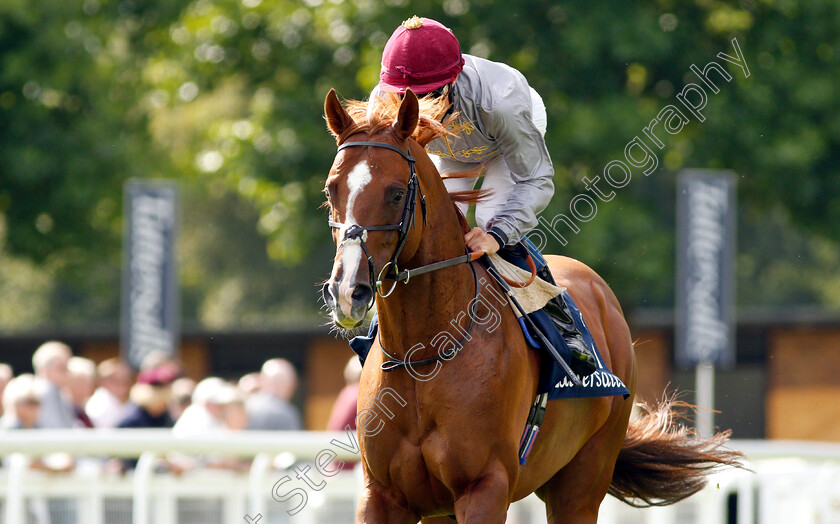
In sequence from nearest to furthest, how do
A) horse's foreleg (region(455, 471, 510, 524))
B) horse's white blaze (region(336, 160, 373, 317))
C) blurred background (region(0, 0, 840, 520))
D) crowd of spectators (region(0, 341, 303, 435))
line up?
horse's white blaze (region(336, 160, 373, 317)) < horse's foreleg (region(455, 471, 510, 524)) < crowd of spectators (region(0, 341, 303, 435)) < blurred background (region(0, 0, 840, 520))

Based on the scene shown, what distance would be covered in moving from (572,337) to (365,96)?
8587mm

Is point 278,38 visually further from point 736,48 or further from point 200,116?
point 200,116

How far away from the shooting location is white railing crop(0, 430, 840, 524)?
Result: 6367 millimetres

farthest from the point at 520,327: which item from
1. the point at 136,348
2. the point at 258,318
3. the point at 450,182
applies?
the point at 258,318

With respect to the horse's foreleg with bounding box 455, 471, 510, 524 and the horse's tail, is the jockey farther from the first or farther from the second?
the horse's tail

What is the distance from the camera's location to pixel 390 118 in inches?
150

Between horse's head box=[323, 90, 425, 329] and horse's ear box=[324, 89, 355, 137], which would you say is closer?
horse's head box=[323, 90, 425, 329]

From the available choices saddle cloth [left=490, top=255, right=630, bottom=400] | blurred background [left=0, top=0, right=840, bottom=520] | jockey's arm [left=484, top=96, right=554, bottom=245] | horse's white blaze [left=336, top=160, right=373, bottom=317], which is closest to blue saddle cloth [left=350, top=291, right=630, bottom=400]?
saddle cloth [left=490, top=255, right=630, bottom=400]

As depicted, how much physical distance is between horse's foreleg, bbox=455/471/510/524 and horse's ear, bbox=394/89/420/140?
1.22 m

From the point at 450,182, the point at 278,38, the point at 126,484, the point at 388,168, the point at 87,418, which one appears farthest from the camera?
the point at 278,38

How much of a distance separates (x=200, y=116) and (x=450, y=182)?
23228 mm

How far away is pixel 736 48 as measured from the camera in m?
12.2

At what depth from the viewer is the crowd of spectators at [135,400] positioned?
7.54 m

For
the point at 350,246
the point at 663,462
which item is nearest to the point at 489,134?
the point at 350,246
